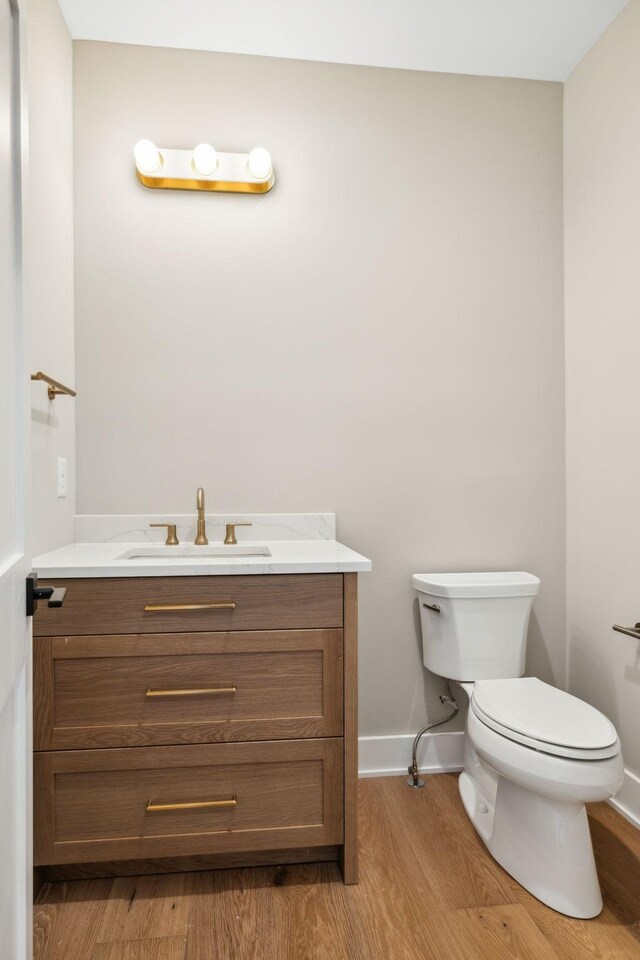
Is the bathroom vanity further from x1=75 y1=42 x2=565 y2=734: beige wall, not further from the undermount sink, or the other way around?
x1=75 y1=42 x2=565 y2=734: beige wall

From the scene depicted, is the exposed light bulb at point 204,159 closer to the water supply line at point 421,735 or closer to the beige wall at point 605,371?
the beige wall at point 605,371

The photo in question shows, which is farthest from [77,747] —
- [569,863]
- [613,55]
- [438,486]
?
[613,55]

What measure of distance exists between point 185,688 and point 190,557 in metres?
0.53

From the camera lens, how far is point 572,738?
4.77 ft

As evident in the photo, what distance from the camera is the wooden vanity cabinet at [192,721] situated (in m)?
1.50

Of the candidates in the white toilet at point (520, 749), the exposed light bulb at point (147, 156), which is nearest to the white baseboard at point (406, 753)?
Result: the white toilet at point (520, 749)

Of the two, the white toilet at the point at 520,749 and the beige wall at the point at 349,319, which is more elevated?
the beige wall at the point at 349,319

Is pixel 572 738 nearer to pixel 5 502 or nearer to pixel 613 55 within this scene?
pixel 5 502

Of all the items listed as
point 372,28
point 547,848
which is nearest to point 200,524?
point 547,848

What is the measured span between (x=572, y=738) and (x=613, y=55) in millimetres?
2176

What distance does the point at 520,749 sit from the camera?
4.91 ft

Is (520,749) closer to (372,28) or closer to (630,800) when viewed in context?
(630,800)

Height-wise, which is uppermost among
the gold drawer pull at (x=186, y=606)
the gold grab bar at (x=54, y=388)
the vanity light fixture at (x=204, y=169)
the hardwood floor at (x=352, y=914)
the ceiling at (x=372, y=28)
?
the ceiling at (x=372, y=28)

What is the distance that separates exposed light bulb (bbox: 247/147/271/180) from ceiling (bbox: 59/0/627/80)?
15.8 inches
